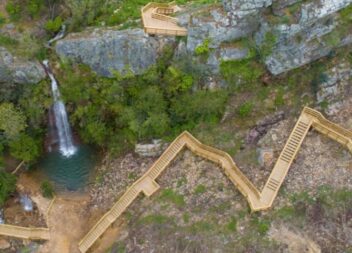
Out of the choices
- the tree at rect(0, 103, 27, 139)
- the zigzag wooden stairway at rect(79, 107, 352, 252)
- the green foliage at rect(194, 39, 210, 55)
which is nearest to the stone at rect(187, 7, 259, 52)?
the green foliage at rect(194, 39, 210, 55)

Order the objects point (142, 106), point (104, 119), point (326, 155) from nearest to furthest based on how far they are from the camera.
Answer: point (326, 155) < point (142, 106) < point (104, 119)

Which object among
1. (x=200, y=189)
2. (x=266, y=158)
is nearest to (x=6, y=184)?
(x=200, y=189)

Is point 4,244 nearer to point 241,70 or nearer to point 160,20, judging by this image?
point 160,20

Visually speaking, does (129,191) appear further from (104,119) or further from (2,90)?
(2,90)

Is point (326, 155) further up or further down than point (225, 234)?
further up

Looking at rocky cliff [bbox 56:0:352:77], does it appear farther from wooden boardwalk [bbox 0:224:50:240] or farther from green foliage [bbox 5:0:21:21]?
wooden boardwalk [bbox 0:224:50:240]

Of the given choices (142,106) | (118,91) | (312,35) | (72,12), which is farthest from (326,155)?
(72,12)

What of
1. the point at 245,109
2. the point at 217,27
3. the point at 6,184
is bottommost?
the point at 6,184
